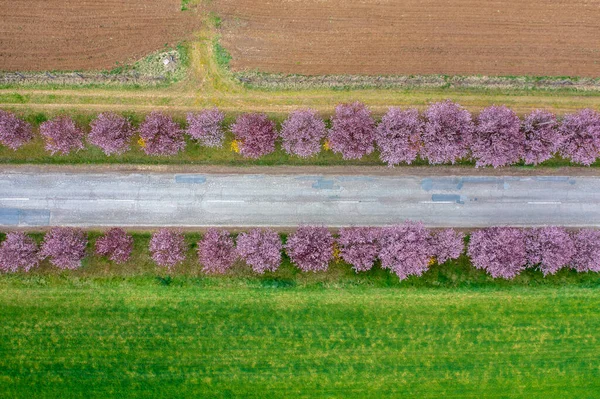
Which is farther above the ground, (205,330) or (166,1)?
(166,1)

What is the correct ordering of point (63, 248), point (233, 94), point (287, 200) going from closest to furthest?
point (63, 248)
point (233, 94)
point (287, 200)

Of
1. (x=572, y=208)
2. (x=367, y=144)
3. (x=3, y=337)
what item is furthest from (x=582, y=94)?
(x=3, y=337)

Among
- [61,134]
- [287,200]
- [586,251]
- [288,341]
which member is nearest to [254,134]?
[287,200]

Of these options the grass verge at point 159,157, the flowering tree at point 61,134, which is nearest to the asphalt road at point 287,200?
the grass verge at point 159,157

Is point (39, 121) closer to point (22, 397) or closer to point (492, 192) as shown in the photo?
point (22, 397)

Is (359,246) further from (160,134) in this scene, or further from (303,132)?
(160,134)

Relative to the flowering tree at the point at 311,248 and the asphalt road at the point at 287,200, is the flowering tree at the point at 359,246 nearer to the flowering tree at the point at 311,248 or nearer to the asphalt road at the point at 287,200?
the flowering tree at the point at 311,248

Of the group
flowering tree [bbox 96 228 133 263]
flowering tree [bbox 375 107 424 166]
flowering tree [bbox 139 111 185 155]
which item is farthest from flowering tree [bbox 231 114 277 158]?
flowering tree [bbox 96 228 133 263]
